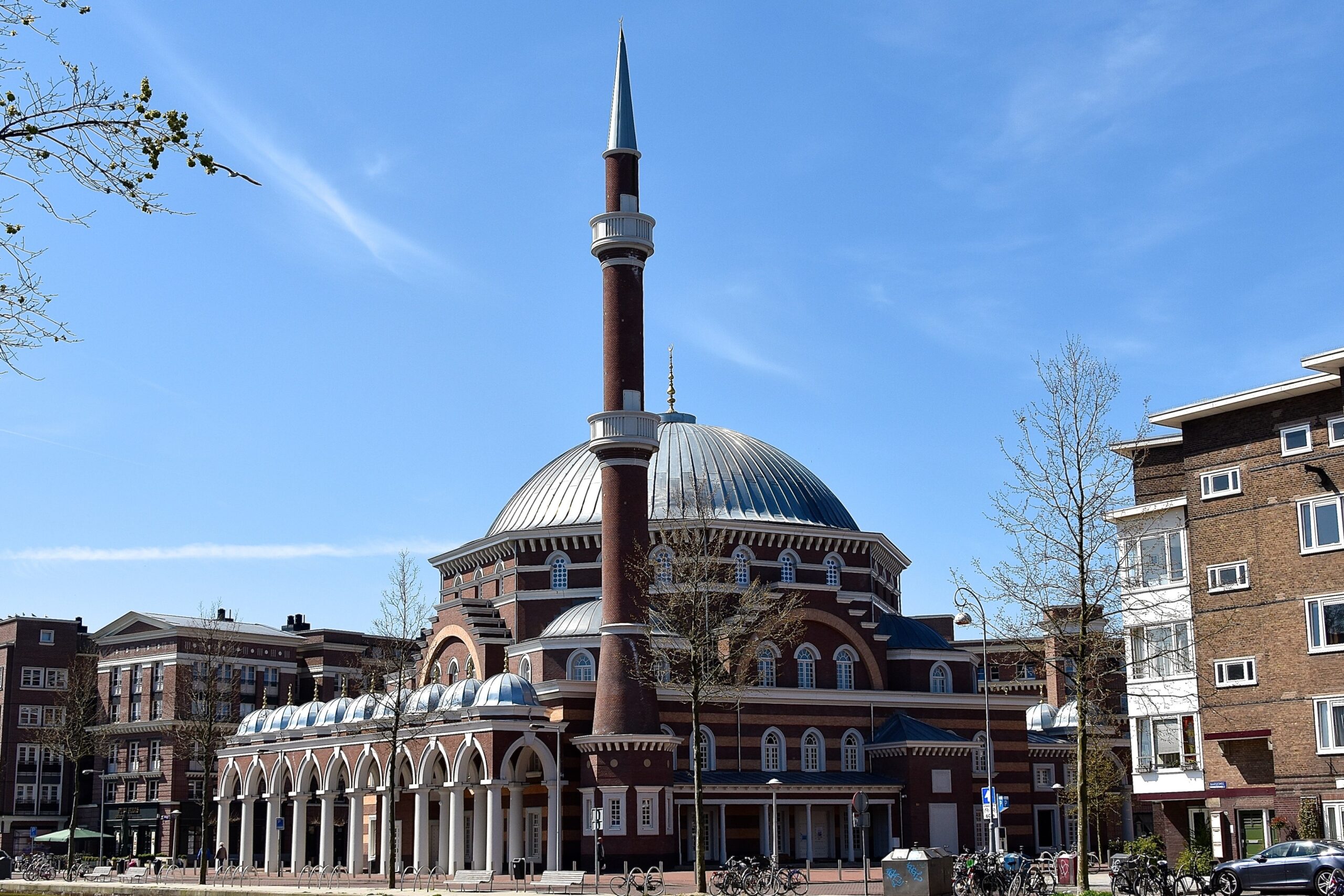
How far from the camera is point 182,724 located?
3713 inches

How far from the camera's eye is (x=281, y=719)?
75.6 m

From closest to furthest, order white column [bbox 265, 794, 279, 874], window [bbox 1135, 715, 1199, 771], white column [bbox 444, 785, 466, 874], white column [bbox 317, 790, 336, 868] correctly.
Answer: window [bbox 1135, 715, 1199, 771], white column [bbox 444, 785, 466, 874], white column [bbox 317, 790, 336, 868], white column [bbox 265, 794, 279, 874]

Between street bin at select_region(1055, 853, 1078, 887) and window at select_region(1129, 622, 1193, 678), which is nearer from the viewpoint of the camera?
street bin at select_region(1055, 853, 1078, 887)

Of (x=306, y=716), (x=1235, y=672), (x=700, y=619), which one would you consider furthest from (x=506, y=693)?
(x=1235, y=672)

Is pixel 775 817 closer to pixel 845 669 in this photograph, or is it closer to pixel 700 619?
pixel 845 669

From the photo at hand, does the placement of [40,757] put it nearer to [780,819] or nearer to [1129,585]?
[780,819]

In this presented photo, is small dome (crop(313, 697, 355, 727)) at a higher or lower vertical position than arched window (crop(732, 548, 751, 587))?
lower

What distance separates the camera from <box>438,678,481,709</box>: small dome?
204ft

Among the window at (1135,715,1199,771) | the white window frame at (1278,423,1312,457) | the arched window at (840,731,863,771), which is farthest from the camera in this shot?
the arched window at (840,731,863,771)

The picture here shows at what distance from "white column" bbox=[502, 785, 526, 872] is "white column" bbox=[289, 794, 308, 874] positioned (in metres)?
12.4

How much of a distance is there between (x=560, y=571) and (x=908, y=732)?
18.4 metres

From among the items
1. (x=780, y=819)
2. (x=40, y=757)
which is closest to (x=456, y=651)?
(x=780, y=819)

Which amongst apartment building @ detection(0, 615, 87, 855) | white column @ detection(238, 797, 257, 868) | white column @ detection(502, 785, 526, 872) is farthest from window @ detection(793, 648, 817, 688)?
apartment building @ detection(0, 615, 87, 855)

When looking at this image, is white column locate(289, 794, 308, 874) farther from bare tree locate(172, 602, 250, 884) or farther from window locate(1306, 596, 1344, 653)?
window locate(1306, 596, 1344, 653)
